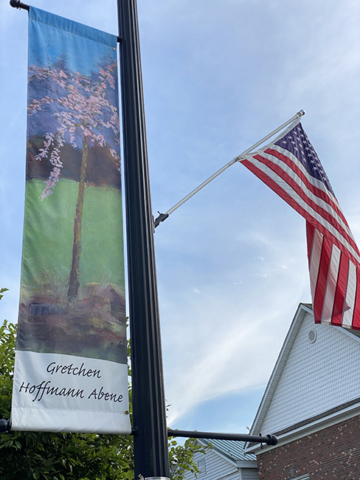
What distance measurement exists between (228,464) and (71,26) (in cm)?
1957

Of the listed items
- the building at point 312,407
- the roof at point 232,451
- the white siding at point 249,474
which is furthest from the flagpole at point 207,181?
the white siding at point 249,474

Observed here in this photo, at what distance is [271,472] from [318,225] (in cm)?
1389

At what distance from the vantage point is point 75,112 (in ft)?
15.7

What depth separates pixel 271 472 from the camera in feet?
59.8

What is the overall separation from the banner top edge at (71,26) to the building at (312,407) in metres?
13.6

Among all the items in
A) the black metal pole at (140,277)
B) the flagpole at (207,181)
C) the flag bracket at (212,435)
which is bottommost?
the flag bracket at (212,435)

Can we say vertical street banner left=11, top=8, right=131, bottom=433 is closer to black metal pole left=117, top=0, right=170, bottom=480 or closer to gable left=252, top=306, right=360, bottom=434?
black metal pole left=117, top=0, right=170, bottom=480

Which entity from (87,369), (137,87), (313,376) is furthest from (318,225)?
(313,376)

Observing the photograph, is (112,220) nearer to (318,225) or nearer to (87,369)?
(87,369)

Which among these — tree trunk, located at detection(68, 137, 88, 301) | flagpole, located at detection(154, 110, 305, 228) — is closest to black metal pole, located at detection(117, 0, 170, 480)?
tree trunk, located at detection(68, 137, 88, 301)

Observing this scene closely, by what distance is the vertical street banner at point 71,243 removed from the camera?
347 cm

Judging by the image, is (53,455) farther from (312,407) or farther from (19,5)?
(312,407)

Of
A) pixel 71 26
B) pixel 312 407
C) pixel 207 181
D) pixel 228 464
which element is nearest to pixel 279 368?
pixel 312 407

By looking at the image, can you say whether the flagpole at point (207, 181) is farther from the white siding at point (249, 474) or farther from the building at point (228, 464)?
the white siding at point (249, 474)
